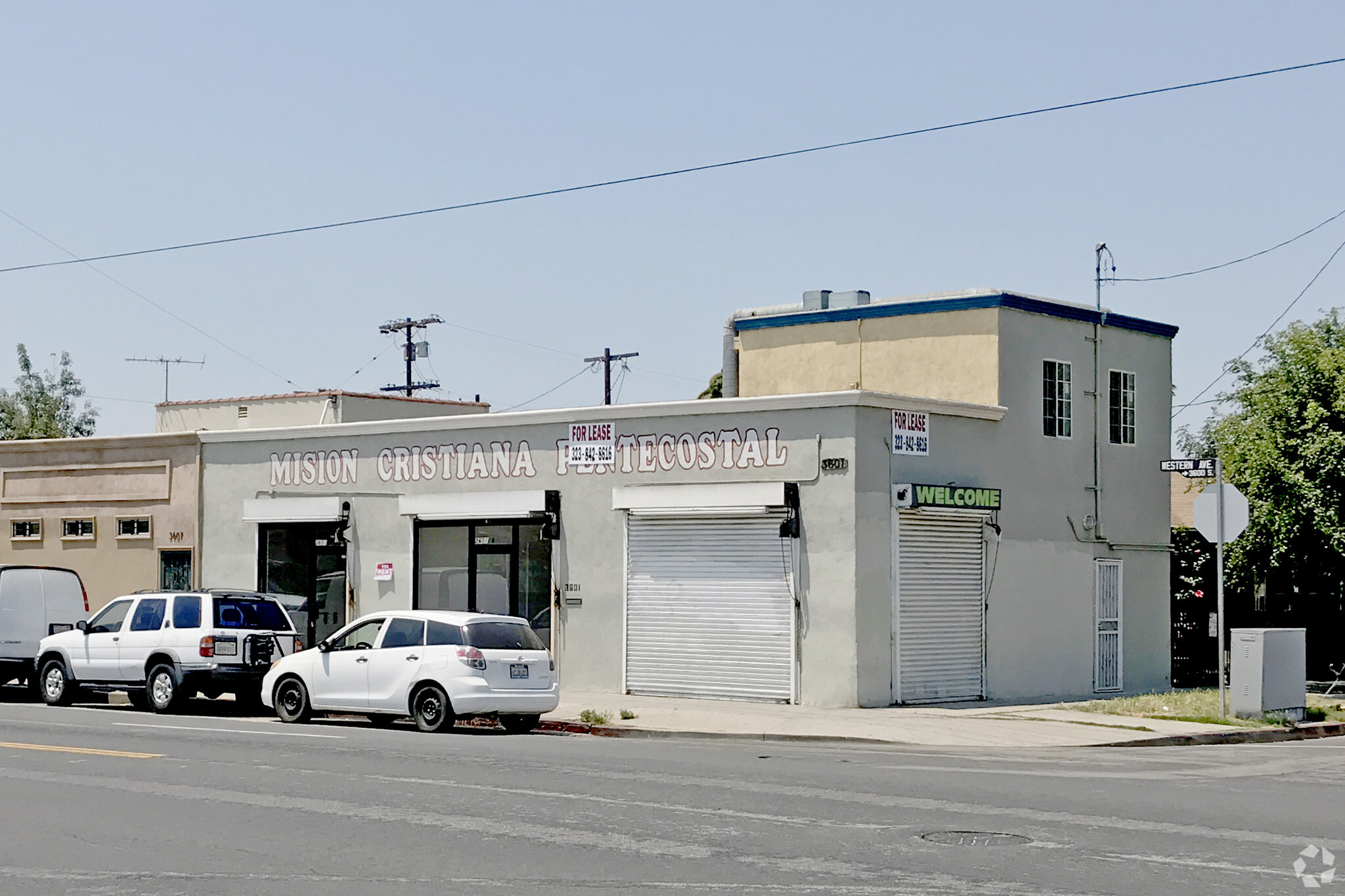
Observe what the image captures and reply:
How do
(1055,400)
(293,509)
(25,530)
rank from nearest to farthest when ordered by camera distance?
1. (1055,400)
2. (293,509)
3. (25,530)

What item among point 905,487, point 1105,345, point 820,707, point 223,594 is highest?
point 1105,345

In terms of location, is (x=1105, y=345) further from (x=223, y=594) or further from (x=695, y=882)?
(x=695, y=882)

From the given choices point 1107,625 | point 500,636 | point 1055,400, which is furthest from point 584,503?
point 1107,625

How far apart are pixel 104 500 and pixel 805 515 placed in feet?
56.9

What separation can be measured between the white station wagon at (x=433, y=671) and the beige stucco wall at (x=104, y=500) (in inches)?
488

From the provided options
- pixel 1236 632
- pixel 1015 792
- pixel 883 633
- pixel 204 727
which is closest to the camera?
pixel 1015 792


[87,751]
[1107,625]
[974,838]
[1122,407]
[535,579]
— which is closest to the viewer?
[974,838]

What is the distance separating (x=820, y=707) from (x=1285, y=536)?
478 inches

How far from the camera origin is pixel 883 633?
24.1 m

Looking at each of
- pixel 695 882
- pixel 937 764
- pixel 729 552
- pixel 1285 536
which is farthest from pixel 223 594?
pixel 1285 536

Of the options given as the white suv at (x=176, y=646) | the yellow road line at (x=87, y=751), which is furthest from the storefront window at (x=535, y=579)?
the yellow road line at (x=87, y=751)

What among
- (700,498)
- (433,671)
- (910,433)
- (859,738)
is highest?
(910,433)

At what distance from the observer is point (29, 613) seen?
26.0 m

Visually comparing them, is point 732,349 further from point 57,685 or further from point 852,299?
point 57,685
